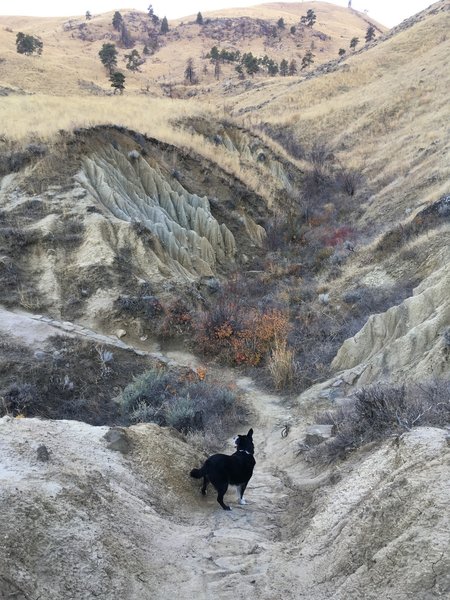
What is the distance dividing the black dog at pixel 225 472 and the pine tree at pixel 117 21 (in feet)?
338

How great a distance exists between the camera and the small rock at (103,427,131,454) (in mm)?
5465

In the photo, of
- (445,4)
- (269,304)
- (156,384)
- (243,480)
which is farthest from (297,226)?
(445,4)

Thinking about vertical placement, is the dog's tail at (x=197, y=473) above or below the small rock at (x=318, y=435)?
above

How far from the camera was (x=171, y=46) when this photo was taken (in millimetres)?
88938

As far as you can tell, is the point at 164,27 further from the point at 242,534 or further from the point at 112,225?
the point at 242,534

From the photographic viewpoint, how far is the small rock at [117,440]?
5.46 m

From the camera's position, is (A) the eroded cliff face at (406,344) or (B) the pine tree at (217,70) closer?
(A) the eroded cliff face at (406,344)

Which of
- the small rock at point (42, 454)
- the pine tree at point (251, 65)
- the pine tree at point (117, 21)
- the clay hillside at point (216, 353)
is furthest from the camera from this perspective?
the pine tree at point (117, 21)

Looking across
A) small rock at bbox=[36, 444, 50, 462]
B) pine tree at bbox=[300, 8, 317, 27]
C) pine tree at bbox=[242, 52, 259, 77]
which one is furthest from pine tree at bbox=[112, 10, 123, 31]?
small rock at bbox=[36, 444, 50, 462]

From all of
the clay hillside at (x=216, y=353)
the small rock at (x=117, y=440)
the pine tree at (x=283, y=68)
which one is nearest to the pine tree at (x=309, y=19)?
the pine tree at (x=283, y=68)

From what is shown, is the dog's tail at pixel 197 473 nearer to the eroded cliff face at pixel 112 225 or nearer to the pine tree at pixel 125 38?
the eroded cliff face at pixel 112 225

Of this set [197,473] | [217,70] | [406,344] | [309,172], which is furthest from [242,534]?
[217,70]

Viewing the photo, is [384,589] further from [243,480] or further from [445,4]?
[445,4]

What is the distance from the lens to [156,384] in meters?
9.60
